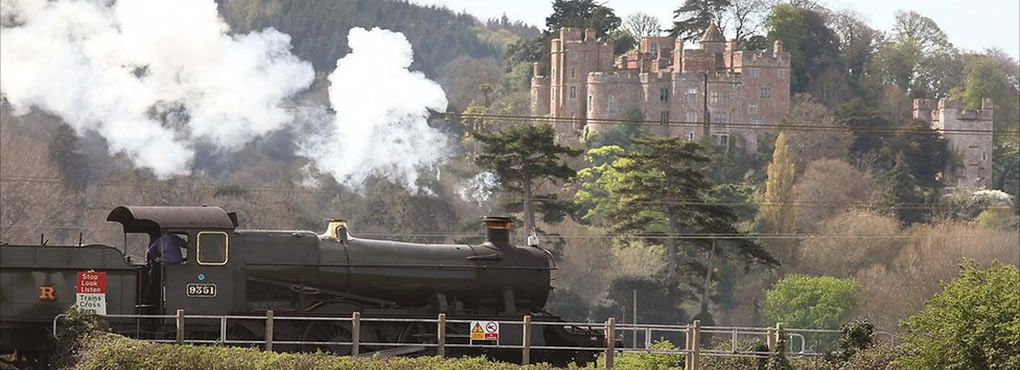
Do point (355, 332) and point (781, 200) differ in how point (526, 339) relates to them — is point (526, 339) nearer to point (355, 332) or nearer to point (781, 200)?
point (355, 332)

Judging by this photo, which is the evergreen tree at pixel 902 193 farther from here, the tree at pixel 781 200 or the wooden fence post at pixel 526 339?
the wooden fence post at pixel 526 339

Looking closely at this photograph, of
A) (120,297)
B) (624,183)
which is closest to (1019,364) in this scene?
(120,297)

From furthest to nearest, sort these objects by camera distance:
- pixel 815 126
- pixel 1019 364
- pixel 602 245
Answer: pixel 815 126 → pixel 602 245 → pixel 1019 364

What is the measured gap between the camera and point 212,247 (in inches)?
1499

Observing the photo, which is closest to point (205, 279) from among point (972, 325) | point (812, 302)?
point (972, 325)

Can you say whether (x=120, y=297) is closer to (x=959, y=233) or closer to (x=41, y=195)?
(x=41, y=195)

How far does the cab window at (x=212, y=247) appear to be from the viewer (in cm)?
3791

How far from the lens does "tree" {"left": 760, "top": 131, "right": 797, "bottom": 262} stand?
150125 mm

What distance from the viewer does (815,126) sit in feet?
626

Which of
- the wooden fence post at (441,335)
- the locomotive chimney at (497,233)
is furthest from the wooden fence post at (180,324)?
the locomotive chimney at (497,233)

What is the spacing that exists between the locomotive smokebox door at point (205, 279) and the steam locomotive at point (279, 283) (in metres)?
0.02

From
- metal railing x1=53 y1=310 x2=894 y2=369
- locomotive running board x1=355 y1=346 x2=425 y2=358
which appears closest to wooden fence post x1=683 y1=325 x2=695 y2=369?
metal railing x1=53 y1=310 x2=894 y2=369

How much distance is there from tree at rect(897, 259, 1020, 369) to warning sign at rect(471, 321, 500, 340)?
8671 millimetres

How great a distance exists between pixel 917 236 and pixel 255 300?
363ft
